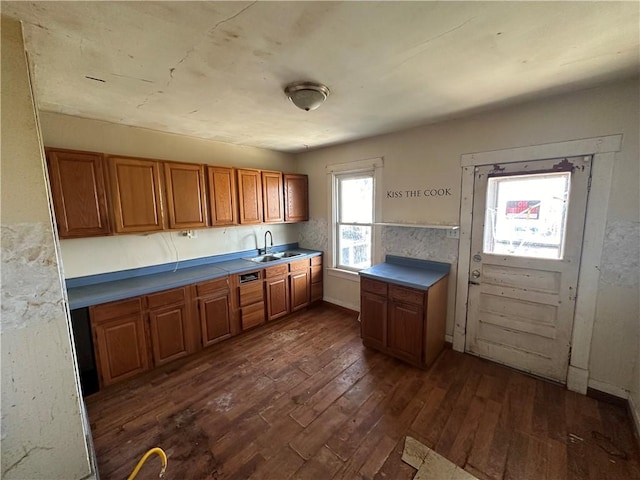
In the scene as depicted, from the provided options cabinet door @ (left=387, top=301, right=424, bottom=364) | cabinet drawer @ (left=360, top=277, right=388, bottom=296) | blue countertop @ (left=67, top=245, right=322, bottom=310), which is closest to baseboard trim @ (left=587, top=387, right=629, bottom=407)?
cabinet door @ (left=387, top=301, right=424, bottom=364)

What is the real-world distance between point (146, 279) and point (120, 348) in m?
0.68

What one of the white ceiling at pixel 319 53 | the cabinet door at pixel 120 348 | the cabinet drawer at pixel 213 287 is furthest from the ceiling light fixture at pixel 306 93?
the cabinet door at pixel 120 348

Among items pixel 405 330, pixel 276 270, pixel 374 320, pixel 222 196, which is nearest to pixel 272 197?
pixel 222 196

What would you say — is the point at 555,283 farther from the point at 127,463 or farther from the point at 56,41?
the point at 56,41

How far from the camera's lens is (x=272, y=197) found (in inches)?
143

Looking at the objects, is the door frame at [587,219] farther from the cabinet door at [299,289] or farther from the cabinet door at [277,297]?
the cabinet door at [277,297]

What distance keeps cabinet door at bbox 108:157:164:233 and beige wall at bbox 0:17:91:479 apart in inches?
54.8

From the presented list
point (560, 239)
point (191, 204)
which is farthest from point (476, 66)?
point (191, 204)

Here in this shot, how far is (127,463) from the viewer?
5.32 feet

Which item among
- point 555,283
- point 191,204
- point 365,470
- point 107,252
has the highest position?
point 191,204

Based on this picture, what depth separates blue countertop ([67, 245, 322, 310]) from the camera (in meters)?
2.20

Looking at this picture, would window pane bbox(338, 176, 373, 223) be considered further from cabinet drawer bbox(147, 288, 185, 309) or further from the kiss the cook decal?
cabinet drawer bbox(147, 288, 185, 309)

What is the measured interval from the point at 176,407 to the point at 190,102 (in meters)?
2.49

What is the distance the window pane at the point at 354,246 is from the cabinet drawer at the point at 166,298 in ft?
7.32
